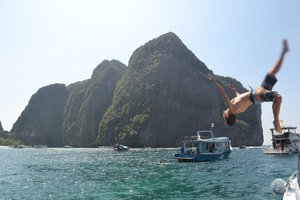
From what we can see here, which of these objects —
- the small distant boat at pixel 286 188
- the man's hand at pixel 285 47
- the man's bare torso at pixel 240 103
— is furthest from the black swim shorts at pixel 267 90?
the small distant boat at pixel 286 188

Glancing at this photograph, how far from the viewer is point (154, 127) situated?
606 feet

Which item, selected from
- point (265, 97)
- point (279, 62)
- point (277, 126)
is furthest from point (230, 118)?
point (279, 62)

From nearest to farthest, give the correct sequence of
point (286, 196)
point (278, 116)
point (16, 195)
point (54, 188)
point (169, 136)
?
point (278, 116) → point (286, 196) → point (16, 195) → point (54, 188) → point (169, 136)

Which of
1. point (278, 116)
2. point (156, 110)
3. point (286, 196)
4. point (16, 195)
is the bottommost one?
point (16, 195)

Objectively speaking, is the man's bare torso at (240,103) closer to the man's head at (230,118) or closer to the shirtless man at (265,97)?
the shirtless man at (265,97)

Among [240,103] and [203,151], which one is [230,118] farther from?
[203,151]

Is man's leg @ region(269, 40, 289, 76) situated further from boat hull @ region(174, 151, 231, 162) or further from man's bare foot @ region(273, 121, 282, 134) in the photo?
boat hull @ region(174, 151, 231, 162)

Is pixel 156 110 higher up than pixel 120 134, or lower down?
higher up

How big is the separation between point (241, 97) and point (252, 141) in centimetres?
20040

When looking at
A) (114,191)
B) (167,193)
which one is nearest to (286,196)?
(167,193)

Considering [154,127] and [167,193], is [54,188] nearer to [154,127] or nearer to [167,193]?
[167,193]

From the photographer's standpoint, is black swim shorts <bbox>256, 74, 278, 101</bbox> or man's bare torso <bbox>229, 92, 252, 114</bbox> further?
man's bare torso <bbox>229, 92, 252, 114</bbox>

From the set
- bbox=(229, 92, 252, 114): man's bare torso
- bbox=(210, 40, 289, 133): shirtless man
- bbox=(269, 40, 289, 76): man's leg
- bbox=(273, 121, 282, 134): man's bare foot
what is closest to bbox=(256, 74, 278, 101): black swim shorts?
bbox=(210, 40, 289, 133): shirtless man

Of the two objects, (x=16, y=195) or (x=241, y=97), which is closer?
(x=241, y=97)
